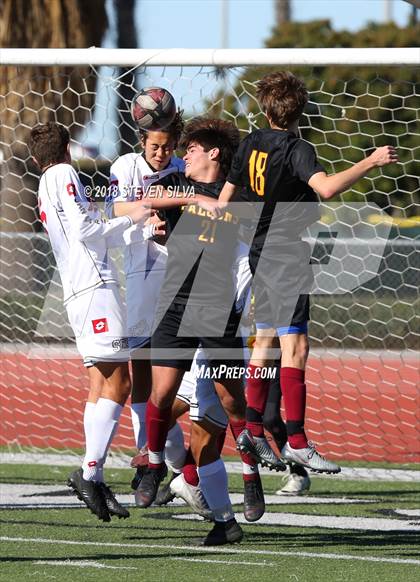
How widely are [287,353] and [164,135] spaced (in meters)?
1.66

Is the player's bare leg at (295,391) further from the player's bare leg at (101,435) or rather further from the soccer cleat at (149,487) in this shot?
the player's bare leg at (101,435)

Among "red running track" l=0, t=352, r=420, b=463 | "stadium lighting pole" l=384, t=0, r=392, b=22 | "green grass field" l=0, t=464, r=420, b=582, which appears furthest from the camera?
"stadium lighting pole" l=384, t=0, r=392, b=22

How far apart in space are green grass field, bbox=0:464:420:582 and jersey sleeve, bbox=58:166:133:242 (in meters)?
1.90

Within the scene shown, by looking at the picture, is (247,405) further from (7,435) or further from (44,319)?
(44,319)

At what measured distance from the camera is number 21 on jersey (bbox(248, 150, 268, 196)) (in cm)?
763

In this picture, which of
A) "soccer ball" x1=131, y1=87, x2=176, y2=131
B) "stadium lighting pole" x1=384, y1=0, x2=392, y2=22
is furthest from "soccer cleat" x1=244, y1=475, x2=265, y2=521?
"stadium lighting pole" x1=384, y1=0, x2=392, y2=22

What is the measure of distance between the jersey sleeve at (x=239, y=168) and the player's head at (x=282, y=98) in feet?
0.90

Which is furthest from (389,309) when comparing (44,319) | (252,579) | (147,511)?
(252,579)

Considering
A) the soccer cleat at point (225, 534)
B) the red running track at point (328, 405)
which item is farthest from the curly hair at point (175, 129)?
the red running track at point (328, 405)

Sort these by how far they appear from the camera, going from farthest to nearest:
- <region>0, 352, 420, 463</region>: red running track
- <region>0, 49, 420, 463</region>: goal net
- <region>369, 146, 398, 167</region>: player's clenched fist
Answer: <region>0, 352, 420, 463</region>: red running track, <region>0, 49, 420, 463</region>: goal net, <region>369, 146, 398, 167</region>: player's clenched fist

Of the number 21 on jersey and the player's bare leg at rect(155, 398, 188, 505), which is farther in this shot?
the player's bare leg at rect(155, 398, 188, 505)

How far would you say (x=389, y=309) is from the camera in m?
14.5

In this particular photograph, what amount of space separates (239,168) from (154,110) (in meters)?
0.85

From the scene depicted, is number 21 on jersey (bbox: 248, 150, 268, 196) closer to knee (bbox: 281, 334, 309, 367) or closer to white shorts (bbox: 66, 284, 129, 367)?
knee (bbox: 281, 334, 309, 367)
